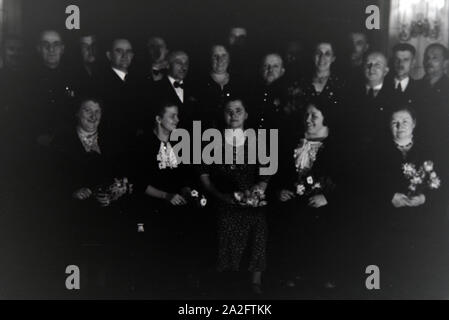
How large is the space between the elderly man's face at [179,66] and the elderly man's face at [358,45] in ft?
2.68

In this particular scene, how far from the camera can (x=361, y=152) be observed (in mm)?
3609

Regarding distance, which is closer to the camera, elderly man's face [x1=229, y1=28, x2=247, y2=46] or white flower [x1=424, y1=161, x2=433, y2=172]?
elderly man's face [x1=229, y1=28, x2=247, y2=46]

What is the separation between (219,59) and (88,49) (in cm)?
64

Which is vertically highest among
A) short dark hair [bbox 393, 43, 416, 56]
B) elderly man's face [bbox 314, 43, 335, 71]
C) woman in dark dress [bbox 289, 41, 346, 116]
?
short dark hair [bbox 393, 43, 416, 56]

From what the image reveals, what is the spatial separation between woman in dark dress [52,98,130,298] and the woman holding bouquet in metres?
0.46

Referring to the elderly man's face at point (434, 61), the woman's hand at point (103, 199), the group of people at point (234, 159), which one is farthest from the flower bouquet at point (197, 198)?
the elderly man's face at point (434, 61)

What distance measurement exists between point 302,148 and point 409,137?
54 cm

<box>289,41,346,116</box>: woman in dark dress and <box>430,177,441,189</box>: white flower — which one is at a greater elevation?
<box>289,41,346,116</box>: woman in dark dress

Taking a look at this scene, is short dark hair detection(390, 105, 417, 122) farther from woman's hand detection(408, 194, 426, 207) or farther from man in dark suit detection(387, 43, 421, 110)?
woman's hand detection(408, 194, 426, 207)

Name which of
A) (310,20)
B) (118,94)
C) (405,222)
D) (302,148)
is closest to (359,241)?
(405,222)

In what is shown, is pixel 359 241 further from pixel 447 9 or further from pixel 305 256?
pixel 447 9

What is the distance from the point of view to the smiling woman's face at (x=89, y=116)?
3545 millimetres

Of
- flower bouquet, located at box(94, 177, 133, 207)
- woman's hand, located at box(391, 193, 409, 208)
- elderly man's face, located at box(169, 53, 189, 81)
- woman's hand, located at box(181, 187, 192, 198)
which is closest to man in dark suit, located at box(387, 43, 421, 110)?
woman's hand, located at box(391, 193, 409, 208)

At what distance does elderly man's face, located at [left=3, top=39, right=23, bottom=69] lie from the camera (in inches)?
139
